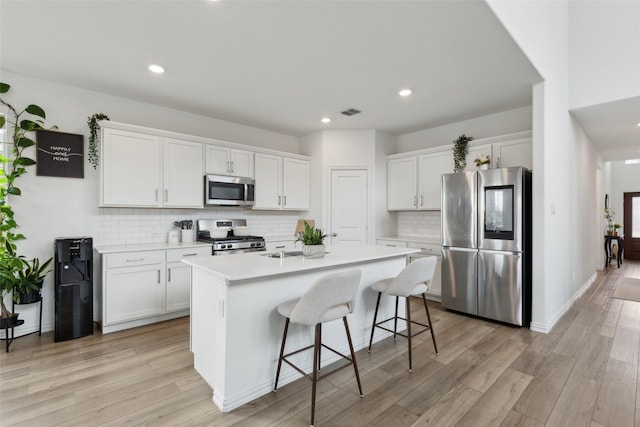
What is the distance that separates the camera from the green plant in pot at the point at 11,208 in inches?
117

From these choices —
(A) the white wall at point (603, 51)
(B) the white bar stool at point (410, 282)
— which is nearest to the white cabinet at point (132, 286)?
(B) the white bar stool at point (410, 282)

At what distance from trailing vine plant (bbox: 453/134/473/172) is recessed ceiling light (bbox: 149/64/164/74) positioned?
384 centimetres

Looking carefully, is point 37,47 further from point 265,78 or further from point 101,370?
point 101,370

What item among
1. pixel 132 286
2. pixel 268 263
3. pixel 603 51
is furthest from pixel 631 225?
pixel 132 286

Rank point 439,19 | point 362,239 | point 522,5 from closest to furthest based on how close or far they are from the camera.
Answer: point 439,19
point 522,5
point 362,239

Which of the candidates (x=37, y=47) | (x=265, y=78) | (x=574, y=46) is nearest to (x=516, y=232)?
(x=574, y=46)

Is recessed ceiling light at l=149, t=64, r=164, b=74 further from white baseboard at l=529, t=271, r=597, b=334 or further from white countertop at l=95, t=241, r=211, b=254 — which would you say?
white baseboard at l=529, t=271, r=597, b=334

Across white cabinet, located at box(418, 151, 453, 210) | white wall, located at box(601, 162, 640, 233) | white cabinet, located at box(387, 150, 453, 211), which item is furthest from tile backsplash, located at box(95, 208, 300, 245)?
white wall, located at box(601, 162, 640, 233)

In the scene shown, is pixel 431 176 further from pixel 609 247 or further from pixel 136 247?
pixel 609 247

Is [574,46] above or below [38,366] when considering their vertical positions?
above

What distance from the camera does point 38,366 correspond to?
2592 millimetres

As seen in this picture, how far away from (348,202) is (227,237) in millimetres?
2054

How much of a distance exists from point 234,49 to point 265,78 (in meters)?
0.61

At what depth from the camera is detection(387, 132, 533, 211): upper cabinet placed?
4.01 meters
